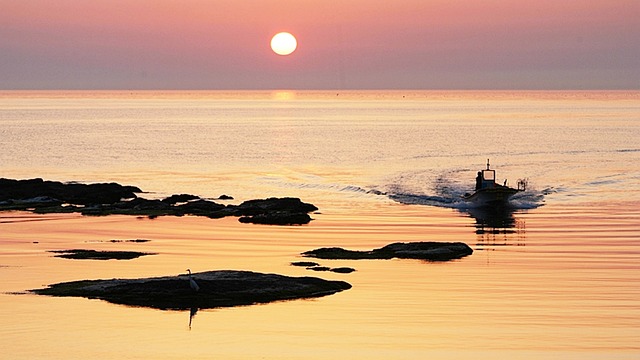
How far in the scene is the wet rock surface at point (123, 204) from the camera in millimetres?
76000

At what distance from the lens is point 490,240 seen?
217 feet

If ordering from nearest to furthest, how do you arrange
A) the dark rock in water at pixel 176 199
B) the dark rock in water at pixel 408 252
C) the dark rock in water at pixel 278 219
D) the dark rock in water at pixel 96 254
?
the dark rock in water at pixel 96 254 → the dark rock in water at pixel 408 252 → the dark rock in water at pixel 278 219 → the dark rock in water at pixel 176 199

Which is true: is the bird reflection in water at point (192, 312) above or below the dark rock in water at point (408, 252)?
below

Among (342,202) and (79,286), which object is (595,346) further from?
(342,202)

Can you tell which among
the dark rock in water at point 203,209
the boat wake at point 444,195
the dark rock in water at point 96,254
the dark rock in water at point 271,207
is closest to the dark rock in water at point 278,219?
the dark rock in water at point 271,207

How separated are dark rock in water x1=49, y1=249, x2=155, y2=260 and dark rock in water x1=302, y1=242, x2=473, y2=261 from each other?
356 inches

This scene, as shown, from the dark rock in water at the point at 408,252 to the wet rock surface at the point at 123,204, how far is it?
614 inches

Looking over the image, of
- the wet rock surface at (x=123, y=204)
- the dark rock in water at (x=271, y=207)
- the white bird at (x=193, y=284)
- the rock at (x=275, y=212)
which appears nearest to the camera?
the white bird at (x=193, y=284)

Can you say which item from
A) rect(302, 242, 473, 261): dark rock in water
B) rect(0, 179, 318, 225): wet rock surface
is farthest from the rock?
rect(302, 242, 473, 261): dark rock in water

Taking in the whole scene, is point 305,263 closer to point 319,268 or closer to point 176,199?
point 319,268

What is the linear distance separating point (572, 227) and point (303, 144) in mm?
114680

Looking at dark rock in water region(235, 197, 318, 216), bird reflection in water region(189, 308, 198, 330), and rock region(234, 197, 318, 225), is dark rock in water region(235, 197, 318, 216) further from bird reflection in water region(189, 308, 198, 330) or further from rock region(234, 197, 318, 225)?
bird reflection in water region(189, 308, 198, 330)

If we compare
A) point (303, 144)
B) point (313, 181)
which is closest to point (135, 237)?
point (313, 181)

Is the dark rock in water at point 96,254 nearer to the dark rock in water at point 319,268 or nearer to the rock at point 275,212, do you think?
the dark rock in water at point 319,268
